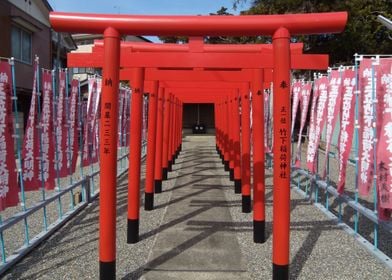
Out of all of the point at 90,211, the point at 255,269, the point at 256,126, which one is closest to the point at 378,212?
the point at 255,269

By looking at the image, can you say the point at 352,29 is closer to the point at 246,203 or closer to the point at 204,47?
the point at 246,203

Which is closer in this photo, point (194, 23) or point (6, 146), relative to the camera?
point (194, 23)

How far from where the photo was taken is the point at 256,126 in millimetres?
6477

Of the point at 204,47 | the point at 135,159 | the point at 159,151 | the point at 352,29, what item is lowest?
the point at 159,151

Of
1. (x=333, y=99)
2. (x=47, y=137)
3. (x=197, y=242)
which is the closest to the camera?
(x=197, y=242)

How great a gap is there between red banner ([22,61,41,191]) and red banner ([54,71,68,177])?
2.72 ft

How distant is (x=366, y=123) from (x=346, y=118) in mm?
827

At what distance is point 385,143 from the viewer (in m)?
5.17

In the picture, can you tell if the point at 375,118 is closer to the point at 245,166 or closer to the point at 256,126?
the point at 256,126

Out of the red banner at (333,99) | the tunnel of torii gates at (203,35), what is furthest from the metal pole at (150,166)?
the tunnel of torii gates at (203,35)

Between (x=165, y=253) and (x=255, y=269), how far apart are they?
118cm

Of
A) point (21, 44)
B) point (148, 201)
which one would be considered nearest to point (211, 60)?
point (148, 201)

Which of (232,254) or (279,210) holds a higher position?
(279,210)

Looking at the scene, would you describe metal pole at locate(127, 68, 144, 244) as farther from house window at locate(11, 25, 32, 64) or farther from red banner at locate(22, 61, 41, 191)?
Result: house window at locate(11, 25, 32, 64)
